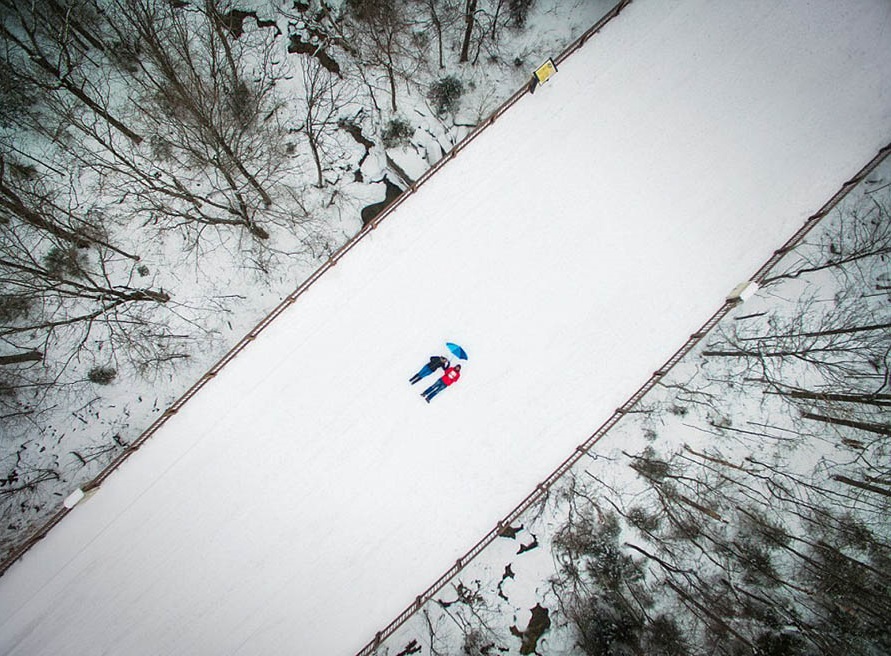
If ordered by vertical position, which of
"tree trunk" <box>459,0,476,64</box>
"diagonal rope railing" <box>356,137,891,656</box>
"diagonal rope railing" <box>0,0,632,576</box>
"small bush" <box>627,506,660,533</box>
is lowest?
"small bush" <box>627,506,660,533</box>

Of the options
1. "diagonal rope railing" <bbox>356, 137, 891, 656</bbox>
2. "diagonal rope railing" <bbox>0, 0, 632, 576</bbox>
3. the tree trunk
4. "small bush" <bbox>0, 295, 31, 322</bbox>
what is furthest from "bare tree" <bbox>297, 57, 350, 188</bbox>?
"diagonal rope railing" <bbox>356, 137, 891, 656</bbox>

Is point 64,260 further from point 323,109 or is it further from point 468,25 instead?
point 468,25

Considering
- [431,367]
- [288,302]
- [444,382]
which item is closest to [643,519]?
[444,382]

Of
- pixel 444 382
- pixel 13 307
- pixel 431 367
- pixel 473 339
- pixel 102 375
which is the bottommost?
pixel 444 382

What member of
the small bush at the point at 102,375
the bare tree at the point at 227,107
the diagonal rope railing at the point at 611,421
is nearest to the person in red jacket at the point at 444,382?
the diagonal rope railing at the point at 611,421

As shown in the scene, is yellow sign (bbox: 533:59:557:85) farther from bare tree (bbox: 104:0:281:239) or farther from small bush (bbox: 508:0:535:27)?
bare tree (bbox: 104:0:281:239)

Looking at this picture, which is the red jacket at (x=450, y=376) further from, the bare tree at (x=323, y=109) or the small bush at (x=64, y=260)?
the small bush at (x=64, y=260)
